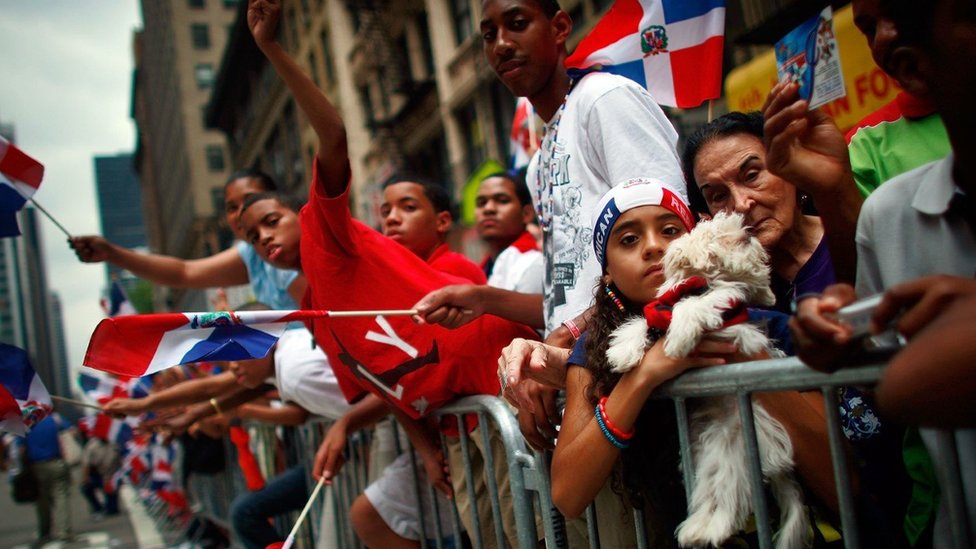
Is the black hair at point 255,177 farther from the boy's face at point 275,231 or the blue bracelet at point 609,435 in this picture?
the blue bracelet at point 609,435

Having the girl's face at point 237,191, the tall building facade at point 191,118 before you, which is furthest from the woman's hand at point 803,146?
the tall building facade at point 191,118

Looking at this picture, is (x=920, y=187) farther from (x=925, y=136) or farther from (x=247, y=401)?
(x=247, y=401)

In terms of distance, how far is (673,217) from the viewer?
202 centimetres

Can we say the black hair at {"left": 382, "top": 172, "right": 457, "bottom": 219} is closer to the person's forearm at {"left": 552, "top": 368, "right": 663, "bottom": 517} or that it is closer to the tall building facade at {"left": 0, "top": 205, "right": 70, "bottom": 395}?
the tall building facade at {"left": 0, "top": 205, "right": 70, "bottom": 395}

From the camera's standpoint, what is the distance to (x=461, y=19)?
62.5 feet

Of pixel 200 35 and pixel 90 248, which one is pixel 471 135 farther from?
pixel 200 35

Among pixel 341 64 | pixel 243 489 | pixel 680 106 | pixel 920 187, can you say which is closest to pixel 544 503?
pixel 920 187

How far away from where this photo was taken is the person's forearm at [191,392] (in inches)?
195

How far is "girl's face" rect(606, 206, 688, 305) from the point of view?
76.1 inches

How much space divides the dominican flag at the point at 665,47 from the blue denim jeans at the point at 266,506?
9.58ft

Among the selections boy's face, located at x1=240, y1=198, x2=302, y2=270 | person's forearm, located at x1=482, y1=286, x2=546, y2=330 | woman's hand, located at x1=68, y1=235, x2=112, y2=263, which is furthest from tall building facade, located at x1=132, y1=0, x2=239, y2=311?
person's forearm, located at x1=482, y1=286, x2=546, y2=330

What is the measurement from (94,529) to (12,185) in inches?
455

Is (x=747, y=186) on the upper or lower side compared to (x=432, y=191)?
lower

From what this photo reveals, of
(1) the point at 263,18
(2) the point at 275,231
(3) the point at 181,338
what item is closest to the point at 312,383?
(2) the point at 275,231
